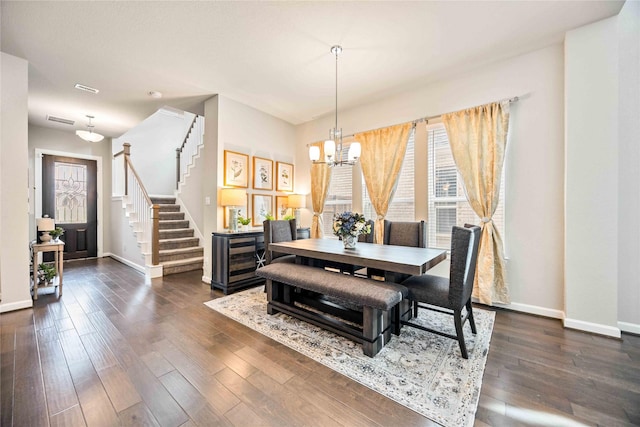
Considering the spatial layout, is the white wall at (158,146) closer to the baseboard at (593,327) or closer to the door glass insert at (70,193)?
the door glass insert at (70,193)

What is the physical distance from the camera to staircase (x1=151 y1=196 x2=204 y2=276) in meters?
4.77

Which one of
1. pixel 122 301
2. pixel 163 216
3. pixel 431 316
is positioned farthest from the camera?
pixel 163 216

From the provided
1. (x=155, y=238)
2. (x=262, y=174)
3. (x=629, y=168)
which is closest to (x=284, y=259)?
(x=262, y=174)

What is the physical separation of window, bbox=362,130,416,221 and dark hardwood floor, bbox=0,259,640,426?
1.75m

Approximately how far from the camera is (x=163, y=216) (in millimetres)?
5812

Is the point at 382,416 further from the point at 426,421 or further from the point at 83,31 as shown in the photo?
the point at 83,31

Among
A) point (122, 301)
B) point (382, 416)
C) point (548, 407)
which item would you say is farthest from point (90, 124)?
point (548, 407)

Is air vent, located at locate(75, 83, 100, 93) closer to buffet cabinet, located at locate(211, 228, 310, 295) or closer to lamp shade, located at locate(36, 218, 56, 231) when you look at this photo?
lamp shade, located at locate(36, 218, 56, 231)

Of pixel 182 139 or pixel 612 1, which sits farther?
pixel 182 139

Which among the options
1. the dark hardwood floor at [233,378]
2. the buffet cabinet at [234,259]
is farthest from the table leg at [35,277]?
the buffet cabinet at [234,259]

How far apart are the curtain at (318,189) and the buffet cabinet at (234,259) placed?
89 cm

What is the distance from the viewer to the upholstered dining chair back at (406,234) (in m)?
3.08

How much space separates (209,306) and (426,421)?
101 inches

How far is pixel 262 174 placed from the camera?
4715 mm
